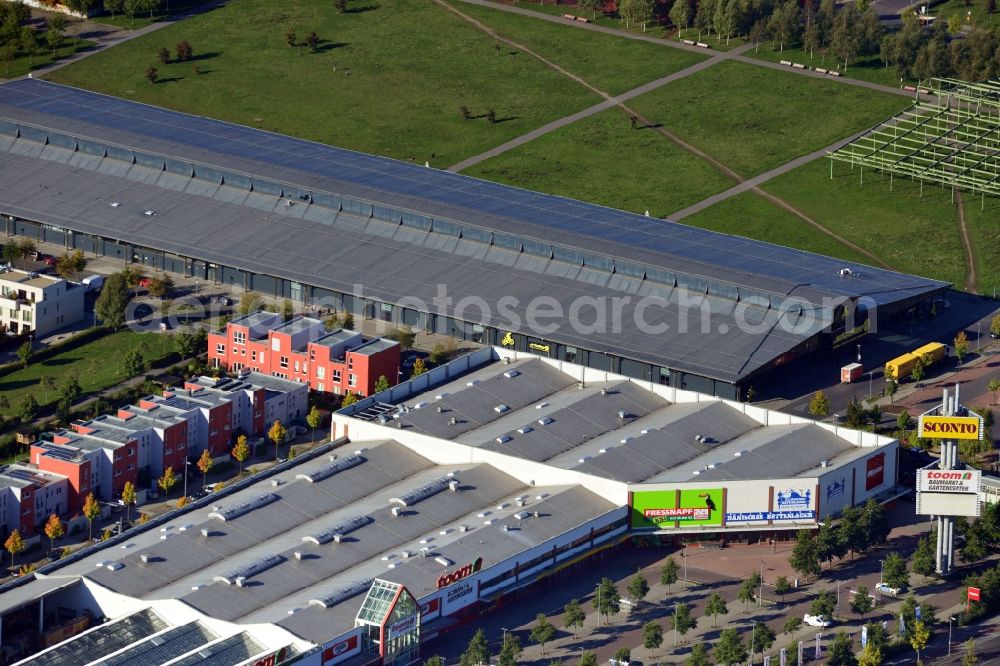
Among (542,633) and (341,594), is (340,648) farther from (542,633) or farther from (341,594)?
(542,633)

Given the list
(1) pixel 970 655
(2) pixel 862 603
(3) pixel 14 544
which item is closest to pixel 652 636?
(2) pixel 862 603

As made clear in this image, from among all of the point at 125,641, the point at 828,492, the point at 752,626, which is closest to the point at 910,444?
the point at 828,492

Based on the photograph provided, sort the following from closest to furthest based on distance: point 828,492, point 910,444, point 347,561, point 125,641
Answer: point 125,641 < point 347,561 < point 828,492 < point 910,444

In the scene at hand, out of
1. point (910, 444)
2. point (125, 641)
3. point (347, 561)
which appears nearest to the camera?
point (125, 641)

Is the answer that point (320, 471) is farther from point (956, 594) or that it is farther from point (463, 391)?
point (956, 594)

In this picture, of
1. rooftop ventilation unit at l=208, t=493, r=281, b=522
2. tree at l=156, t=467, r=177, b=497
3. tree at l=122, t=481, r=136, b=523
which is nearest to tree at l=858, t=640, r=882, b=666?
rooftop ventilation unit at l=208, t=493, r=281, b=522

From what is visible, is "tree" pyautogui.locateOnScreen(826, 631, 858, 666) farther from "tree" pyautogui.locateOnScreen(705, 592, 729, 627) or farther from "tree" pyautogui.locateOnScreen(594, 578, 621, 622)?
"tree" pyautogui.locateOnScreen(594, 578, 621, 622)
